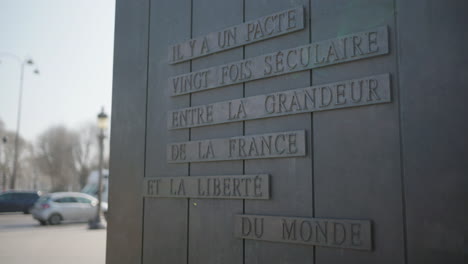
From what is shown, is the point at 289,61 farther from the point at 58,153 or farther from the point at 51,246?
the point at 58,153

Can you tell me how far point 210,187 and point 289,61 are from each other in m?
1.79

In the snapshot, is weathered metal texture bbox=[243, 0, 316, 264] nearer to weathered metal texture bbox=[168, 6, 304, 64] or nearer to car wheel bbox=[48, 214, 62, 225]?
weathered metal texture bbox=[168, 6, 304, 64]

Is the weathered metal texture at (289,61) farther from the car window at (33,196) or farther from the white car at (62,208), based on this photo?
the car window at (33,196)

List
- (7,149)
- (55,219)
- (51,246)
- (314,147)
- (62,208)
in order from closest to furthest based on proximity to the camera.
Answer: (314,147)
(51,246)
(55,219)
(62,208)
(7,149)

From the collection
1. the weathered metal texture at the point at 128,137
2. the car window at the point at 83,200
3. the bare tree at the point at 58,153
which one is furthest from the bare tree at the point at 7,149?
the weathered metal texture at the point at 128,137

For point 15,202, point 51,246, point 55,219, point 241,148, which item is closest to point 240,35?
point 241,148

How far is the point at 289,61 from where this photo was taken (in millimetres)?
4770

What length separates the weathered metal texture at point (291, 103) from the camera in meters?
4.12

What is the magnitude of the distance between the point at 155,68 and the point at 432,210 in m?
4.16

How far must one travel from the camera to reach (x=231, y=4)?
5.47 m

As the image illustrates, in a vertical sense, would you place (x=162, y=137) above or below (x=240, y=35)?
below

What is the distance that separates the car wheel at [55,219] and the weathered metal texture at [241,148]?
15.8m

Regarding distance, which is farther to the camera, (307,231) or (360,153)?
(307,231)

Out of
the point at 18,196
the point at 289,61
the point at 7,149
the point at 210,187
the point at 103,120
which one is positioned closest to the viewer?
the point at 289,61
